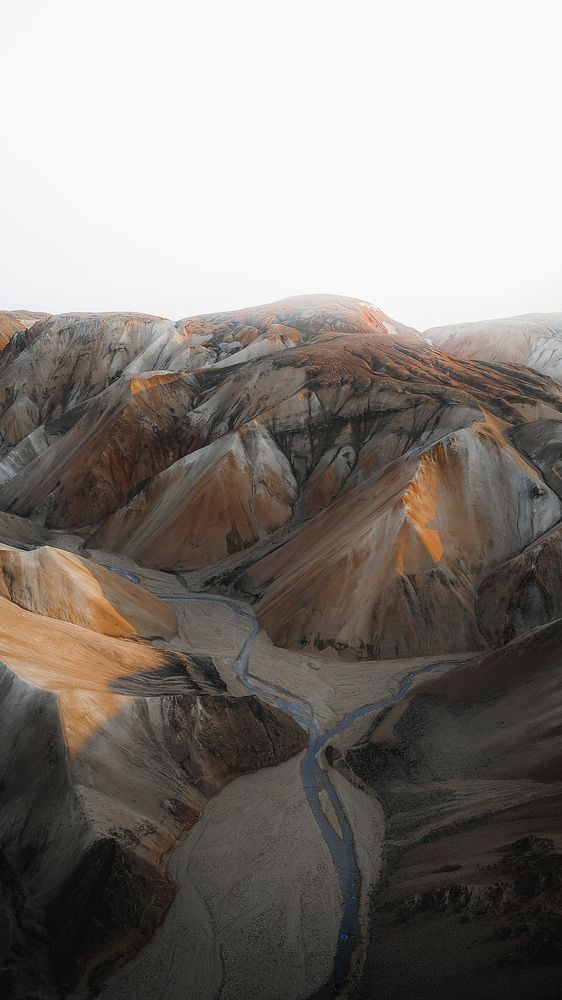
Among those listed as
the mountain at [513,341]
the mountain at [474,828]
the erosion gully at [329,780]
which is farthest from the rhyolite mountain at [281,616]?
the mountain at [513,341]

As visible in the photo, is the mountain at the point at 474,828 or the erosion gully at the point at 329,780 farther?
the erosion gully at the point at 329,780

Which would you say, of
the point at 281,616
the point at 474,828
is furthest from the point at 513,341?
the point at 474,828

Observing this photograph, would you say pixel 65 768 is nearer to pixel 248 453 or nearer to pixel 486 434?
pixel 486 434

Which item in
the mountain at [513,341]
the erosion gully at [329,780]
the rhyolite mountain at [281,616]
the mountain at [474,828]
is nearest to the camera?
the mountain at [474,828]

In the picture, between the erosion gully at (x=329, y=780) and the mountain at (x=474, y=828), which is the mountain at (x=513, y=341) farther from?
the mountain at (x=474, y=828)

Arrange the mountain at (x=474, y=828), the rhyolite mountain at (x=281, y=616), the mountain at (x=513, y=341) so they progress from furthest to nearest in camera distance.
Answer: the mountain at (x=513, y=341) < the rhyolite mountain at (x=281, y=616) < the mountain at (x=474, y=828)

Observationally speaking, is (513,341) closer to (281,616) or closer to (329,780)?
(281,616)
